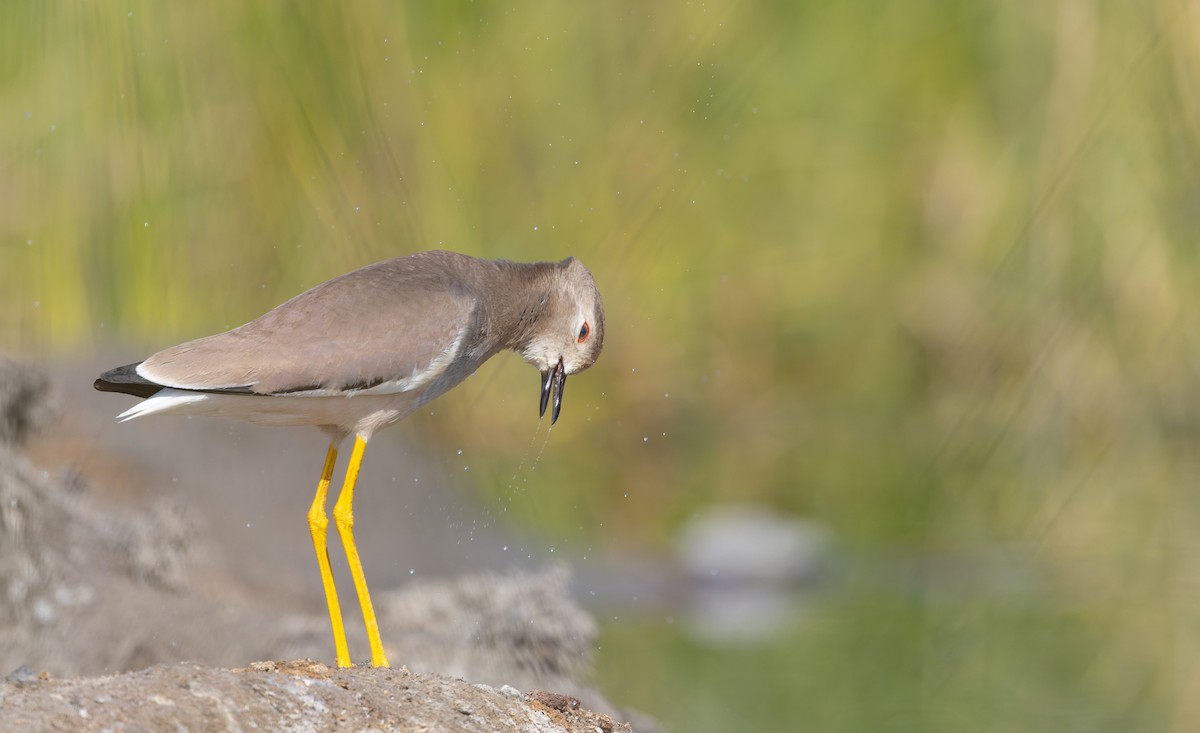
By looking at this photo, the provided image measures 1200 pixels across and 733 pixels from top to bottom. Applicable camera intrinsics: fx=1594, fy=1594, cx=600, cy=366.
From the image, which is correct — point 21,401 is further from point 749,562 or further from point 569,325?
point 749,562

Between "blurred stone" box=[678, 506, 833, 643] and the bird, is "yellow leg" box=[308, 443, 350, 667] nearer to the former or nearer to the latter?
the bird

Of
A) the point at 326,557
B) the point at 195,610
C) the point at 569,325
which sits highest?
the point at 569,325

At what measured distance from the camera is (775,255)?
8453 mm

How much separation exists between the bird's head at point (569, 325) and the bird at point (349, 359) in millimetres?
65

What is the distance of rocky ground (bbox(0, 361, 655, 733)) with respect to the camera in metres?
2.95

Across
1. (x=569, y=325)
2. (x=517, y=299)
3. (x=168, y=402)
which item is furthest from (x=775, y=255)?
(x=168, y=402)

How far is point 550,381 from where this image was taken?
3.85m

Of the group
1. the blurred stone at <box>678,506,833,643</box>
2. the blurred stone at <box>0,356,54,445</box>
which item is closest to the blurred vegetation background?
the blurred stone at <box>678,506,833,643</box>

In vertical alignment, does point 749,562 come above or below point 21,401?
above

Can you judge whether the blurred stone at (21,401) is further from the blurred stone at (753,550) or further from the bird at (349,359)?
the blurred stone at (753,550)

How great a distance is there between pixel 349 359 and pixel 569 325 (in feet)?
2.27

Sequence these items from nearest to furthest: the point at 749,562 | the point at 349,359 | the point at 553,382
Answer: the point at 349,359
the point at 553,382
the point at 749,562

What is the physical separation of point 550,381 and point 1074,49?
5052 mm

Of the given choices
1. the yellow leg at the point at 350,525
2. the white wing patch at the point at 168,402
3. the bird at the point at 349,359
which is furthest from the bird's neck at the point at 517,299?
the white wing patch at the point at 168,402
